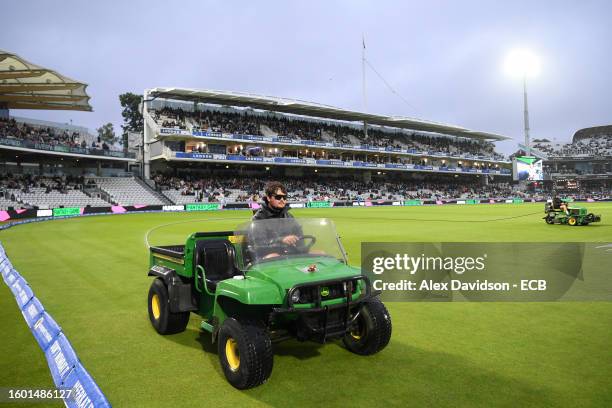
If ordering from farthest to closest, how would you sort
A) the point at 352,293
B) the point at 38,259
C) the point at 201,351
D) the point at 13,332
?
the point at 38,259, the point at 13,332, the point at 201,351, the point at 352,293

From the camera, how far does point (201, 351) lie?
A: 539 centimetres

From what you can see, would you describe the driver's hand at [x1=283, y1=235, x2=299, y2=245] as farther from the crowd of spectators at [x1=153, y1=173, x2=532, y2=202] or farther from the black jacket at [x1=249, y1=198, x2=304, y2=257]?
the crowd of spectators at [x1=153, y1=173, x2=532, y2=202]

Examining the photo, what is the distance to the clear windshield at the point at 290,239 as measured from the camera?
15.8ft

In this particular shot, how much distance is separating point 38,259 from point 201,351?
1071 cm

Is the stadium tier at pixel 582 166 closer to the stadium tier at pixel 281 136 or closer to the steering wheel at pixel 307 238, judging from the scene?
the stadium tier at pixel 281 136

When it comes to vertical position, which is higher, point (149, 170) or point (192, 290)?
point (149, 170)

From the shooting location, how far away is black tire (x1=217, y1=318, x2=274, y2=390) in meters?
4.04

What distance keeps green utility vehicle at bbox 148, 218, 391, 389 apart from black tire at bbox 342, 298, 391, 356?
12 mm

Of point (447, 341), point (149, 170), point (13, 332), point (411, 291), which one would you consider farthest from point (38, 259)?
point (149, 170)

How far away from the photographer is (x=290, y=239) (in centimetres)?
498

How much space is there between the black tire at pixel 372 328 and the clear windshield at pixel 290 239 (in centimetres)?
70

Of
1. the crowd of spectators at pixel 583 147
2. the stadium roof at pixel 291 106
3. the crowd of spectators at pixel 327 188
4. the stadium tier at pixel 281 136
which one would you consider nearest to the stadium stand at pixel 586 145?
the crowd of spectators at pixel 583 147

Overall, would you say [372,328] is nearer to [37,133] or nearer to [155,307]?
[155,307]

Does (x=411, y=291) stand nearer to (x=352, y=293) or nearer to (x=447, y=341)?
(x=447, y=341)
